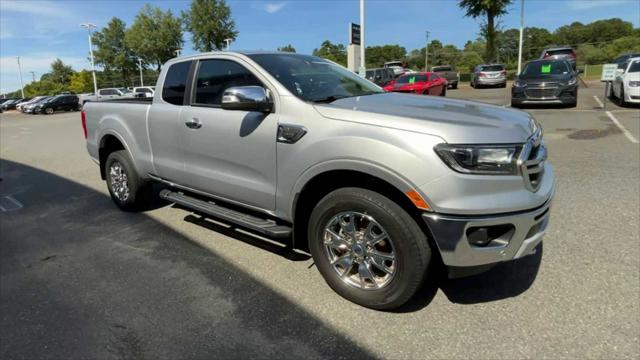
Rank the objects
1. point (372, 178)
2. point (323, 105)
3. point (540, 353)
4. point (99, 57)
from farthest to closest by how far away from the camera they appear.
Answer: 1. point (99, 57)
2. point (323, 105)
3. point (372, 178)
4. point (540, 353)

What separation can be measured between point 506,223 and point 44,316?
3.16 m

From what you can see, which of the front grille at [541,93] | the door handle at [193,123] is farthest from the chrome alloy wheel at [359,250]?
the front grille at [541,93]

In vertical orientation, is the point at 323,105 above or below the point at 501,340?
above

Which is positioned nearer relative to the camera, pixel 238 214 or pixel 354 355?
pixel 354 355

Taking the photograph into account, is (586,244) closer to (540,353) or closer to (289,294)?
(540,353)

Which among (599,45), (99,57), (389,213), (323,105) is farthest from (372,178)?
(99,57)

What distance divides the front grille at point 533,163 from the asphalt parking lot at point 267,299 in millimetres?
888

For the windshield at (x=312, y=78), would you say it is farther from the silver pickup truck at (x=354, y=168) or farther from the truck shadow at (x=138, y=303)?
the truck shadow at (x=138, y=303)

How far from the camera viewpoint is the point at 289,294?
343 centimetres

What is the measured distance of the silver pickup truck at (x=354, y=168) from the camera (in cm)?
268

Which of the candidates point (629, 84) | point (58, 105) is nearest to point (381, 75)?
point (629, 84)

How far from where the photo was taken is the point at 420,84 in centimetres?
2020

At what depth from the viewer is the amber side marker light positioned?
2.71 m

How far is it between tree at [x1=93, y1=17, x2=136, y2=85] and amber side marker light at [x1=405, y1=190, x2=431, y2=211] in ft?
250
